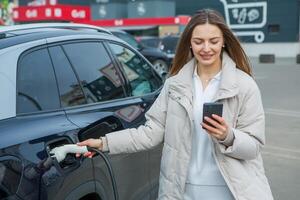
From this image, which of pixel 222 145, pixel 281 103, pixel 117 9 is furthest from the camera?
pixel 117 9

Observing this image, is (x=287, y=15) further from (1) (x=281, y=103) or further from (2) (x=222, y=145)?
(2) (x=222, y=145)

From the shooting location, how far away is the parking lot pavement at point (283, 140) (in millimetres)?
5801

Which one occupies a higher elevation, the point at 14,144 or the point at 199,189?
the point at 14,144

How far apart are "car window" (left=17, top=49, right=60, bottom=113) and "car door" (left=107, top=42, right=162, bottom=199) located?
94 cm

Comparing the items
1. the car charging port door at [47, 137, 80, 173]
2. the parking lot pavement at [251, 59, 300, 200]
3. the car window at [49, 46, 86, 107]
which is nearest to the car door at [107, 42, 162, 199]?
the car window at [49, 46, 86, 107]

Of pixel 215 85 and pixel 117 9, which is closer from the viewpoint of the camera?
pixel 215 85

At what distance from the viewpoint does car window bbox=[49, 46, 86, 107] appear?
10.4ft

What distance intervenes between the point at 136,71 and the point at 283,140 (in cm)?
Answer: 441

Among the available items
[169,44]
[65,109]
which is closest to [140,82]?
[65,109]

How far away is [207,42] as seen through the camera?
2531 millimetres

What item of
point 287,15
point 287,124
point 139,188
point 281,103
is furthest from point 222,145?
point 287,15

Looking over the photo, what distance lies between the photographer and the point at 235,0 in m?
40.2

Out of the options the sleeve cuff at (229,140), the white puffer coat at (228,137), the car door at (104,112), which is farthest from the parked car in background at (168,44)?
the sleeve cuff at (229,140)

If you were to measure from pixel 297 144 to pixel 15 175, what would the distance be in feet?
19.8
